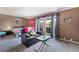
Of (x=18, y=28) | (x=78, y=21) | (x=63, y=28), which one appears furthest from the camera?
(x=18, y=28)

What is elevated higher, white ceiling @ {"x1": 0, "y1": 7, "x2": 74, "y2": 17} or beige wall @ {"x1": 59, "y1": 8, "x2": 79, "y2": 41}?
white ceiling @ {"x1": 0, "y1": 7, "x2": 74, "y2": 17}

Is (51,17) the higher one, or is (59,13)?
(59,13)

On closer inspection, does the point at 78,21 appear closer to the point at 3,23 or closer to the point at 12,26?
the point at 12,26

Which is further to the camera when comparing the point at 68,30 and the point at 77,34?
the point at 68,30

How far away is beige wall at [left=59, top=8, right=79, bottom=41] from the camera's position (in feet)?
11.9

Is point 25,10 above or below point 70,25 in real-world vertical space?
above

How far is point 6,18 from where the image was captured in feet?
15.8

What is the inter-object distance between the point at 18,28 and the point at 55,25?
2.83 metres

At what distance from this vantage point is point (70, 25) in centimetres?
401

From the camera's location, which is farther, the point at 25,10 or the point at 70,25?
the point at 25,10

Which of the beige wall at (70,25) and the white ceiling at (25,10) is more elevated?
the white ceiling at (25,10)

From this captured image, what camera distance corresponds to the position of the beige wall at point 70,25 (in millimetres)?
3638
